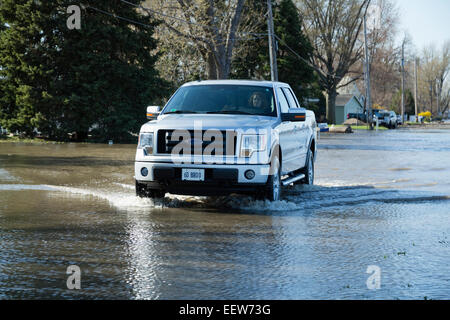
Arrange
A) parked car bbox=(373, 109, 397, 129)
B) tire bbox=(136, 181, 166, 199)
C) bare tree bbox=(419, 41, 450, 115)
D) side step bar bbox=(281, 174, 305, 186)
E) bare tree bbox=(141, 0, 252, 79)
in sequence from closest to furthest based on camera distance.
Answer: tire bbox=(136, 181, 166, 199) → side step bar bbox=(281, 174, 305, 186) → bare tree bbox=(141, 0, 252, 79) → parked car bbox=(373, 109, 397, 129) → bare tree bbox=(419, 41, 450, 115)

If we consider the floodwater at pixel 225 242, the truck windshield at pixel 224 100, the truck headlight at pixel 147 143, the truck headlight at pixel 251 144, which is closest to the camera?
the floodwater at pixel 225 242

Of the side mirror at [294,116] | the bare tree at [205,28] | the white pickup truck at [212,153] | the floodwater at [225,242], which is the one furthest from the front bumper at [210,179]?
the bare tree at [205,28]

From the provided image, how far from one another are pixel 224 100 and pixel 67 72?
73.8 feet

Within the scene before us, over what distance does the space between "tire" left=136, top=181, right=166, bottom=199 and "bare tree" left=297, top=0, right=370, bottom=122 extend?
5658cm

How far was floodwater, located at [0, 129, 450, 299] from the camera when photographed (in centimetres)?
546

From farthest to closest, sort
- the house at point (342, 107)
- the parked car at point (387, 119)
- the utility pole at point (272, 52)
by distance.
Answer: the house at point (342, 107) < the parked car at point (387, 119) < the utility pole at point (272, 52)

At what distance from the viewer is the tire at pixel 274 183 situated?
983 cm

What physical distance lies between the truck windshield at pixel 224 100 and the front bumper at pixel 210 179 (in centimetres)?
149

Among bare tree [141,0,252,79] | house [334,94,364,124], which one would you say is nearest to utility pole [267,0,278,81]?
bare tree [141,0,252,79]

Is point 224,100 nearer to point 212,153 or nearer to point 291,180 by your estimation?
point 212,153

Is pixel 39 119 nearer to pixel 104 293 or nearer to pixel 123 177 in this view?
pixel 123 177

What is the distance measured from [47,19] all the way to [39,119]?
4.71 metres

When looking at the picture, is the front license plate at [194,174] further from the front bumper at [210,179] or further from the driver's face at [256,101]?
the driver's face at [256,101]

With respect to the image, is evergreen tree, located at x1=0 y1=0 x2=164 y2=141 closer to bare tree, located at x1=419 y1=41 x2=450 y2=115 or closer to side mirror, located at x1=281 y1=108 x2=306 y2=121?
side mirror, located at x1=281 y1=108 x2=306 y2=121
